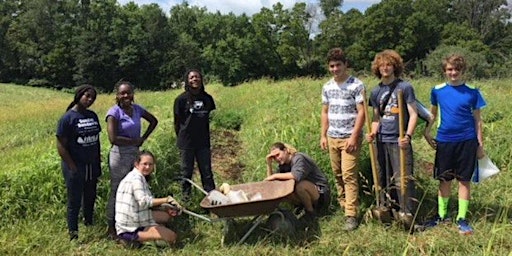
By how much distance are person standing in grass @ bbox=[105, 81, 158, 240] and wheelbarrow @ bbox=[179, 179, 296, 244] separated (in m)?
0.79

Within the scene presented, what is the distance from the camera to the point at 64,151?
4.07 m

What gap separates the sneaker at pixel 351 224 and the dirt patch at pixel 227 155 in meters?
1.88

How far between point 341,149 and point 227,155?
297cm

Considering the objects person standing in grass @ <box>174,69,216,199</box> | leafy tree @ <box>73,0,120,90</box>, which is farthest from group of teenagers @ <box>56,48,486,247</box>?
leafy tree @ <box>73,0,120,90</box>

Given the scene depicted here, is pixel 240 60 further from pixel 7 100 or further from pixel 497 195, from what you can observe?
pixel 497 195

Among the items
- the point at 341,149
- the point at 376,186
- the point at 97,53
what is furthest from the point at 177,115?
the point at 97,53

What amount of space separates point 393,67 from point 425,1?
4612cm

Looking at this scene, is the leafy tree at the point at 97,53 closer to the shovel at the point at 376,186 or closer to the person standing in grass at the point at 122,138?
the person standing in grass at the point at 122,138

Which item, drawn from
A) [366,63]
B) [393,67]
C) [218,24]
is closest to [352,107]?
[393,67]

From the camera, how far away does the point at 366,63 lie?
41.3 metres

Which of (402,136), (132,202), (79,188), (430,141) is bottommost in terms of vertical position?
(132,202)

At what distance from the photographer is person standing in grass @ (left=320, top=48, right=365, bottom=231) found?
13.8 feet

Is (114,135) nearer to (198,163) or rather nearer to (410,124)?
Result: (198,163)

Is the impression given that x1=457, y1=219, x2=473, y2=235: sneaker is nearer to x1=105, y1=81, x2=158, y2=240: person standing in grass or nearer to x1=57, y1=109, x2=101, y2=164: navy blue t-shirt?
x1=105, y1=81, x2=158, y2=240: person standing in grass
